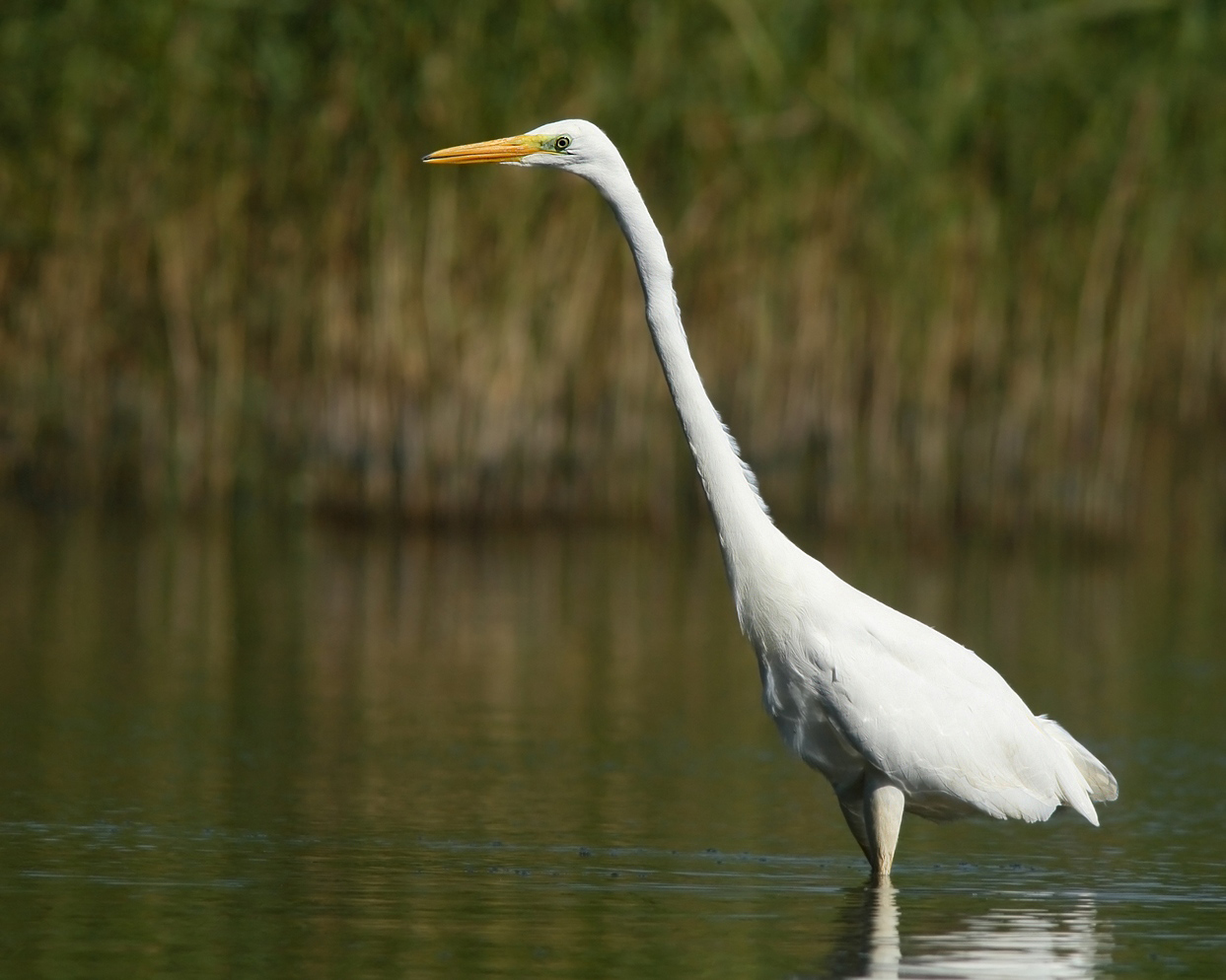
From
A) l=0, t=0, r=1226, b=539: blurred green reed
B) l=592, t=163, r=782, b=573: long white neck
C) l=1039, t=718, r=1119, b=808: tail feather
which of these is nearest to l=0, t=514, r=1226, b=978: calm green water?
l=1039, t=718, r=1119, b=808: tail feather

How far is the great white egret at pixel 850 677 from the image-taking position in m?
6.32

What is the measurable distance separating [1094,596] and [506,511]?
427 cm

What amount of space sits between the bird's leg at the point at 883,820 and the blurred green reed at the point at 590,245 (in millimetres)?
8256

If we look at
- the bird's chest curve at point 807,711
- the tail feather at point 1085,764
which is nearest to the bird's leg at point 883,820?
the bird's chest curve at point 807,711

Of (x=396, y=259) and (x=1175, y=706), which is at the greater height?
(x=396, y=259)

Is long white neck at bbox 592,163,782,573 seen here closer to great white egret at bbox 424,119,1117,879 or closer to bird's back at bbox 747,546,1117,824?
great white egret at bbox 424,119,1117,879

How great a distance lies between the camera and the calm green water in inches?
214

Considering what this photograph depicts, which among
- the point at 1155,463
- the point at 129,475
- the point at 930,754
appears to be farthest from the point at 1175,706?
the point at 1155,463

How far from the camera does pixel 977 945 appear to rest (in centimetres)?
552

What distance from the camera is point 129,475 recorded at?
54.9 ft

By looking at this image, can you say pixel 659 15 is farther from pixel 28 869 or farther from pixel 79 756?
pixel 28 869

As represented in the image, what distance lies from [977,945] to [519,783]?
8.69 ft

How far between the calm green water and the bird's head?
2.15 meters

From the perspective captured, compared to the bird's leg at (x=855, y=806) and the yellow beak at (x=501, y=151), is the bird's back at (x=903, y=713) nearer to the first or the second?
the bird's leg at (x=855, y=806)
